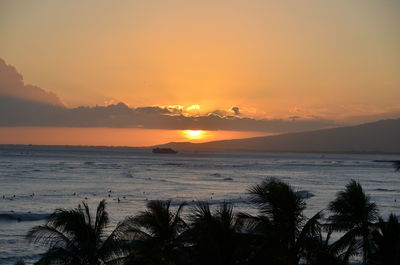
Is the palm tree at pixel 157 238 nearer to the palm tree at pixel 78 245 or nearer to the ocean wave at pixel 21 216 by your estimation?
the palm tree at pixel 78 245

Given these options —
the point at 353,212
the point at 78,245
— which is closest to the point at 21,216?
the point at 78,245

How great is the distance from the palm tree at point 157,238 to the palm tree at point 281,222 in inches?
89.7

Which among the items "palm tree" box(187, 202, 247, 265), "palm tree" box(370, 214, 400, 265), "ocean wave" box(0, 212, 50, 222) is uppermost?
"palm tree" box(187, 202, 247, 265)

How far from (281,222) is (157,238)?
151 inches

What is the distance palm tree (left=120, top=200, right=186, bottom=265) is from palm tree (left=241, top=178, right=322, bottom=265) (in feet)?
7.47

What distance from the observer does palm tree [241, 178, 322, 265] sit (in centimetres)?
1662

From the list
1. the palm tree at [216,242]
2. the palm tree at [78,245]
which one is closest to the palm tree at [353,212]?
the palm tree at [216,242]

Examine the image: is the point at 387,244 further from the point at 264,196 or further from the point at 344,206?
the point at 264,196

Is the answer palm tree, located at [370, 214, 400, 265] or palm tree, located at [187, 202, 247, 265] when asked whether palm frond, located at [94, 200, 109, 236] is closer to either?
palm tree, located at [187, 202, 247, 265]

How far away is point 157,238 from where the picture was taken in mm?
17234

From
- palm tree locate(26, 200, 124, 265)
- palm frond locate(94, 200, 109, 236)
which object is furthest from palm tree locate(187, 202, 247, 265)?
palm frond locate(94, 200, 109, 236)

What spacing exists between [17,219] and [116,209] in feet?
37.1

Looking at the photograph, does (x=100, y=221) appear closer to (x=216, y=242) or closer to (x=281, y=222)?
(x=216, y=242)

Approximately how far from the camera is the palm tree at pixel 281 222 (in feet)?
54.5
